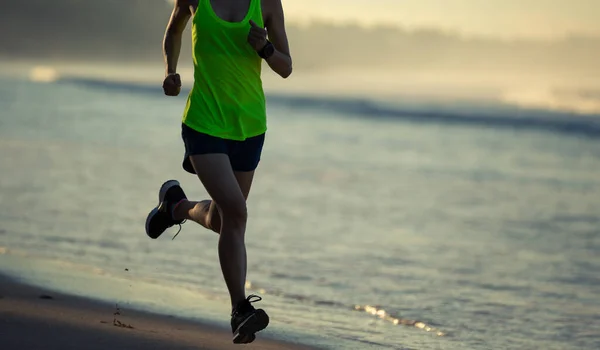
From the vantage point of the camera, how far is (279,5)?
18.8 feet

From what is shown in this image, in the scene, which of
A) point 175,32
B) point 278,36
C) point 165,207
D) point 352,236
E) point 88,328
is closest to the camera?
point 278,36

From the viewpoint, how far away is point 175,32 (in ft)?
19.4

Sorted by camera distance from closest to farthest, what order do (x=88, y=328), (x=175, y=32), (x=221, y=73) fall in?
(x=221, y=73)
(x=175, y=32)
(x=88, y=328)

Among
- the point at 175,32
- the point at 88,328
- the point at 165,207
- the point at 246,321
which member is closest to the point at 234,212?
the point at 246,321

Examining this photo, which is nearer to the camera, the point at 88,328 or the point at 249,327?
the point at 249,327

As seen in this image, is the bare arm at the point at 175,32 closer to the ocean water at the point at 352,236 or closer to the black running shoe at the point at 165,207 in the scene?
the black running shoe at the point at 165,207

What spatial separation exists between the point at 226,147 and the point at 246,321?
804 millimetres

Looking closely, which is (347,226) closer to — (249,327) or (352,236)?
(352,236)

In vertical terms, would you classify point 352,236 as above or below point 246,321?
above

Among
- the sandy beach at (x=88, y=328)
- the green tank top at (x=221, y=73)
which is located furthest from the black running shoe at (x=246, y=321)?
the green tank top at (x=221, y=73)

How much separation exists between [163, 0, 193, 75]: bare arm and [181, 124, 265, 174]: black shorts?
14.4 inches

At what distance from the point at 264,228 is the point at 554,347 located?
13.3 feet

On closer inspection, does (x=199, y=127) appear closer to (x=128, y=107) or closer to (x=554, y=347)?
(x=554, y=347)

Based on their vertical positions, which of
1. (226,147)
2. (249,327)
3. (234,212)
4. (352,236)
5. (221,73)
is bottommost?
(249,327)
